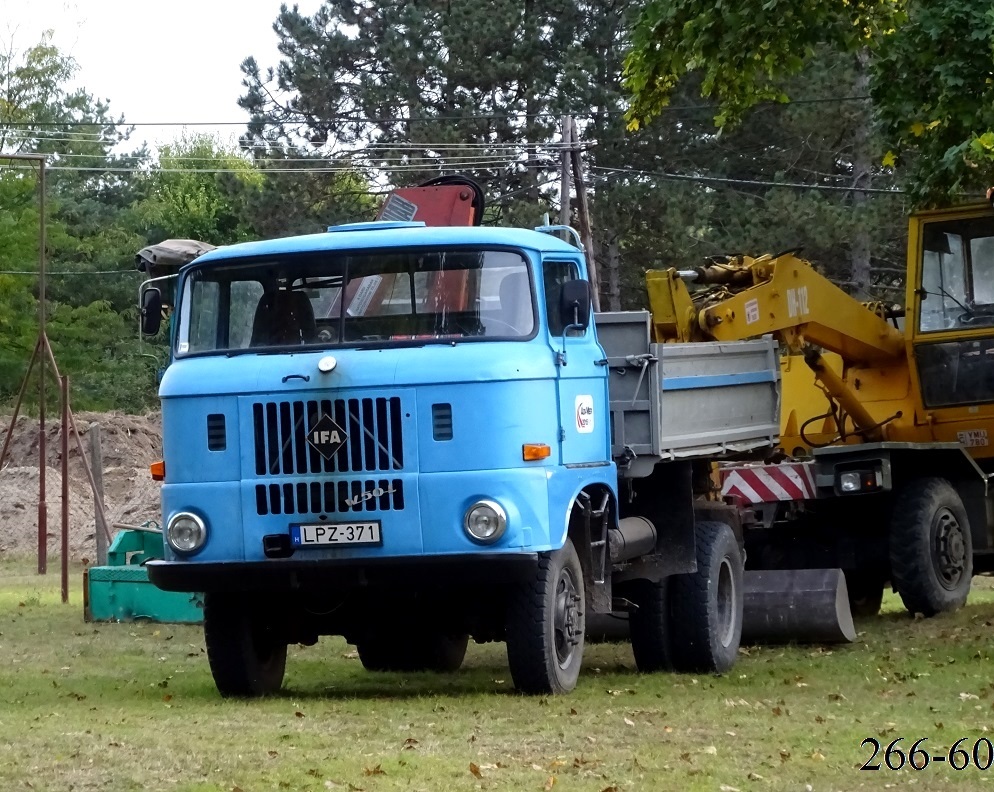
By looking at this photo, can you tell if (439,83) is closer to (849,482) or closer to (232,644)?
(849,482)


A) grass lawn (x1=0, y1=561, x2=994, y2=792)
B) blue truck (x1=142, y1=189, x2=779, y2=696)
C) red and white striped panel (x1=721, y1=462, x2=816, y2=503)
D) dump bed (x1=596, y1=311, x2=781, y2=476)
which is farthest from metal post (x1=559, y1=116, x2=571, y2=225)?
blue truck (x1=142, y1=189, x2=779, y2=696)

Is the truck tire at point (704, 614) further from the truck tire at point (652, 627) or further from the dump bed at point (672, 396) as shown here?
the dump bed at point (672, 396)

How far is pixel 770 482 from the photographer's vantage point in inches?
580

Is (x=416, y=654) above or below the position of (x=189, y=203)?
below

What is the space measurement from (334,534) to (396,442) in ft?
2.06

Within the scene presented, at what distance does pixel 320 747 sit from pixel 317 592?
2.23 metres

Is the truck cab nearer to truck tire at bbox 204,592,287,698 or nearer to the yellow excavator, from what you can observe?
truck tire at bbox 204,592,287,698

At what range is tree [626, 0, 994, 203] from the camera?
43.0 ft

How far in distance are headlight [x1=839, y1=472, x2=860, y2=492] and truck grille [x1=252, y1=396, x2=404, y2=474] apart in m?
6.10

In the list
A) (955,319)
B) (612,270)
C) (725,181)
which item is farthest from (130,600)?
(612,270)

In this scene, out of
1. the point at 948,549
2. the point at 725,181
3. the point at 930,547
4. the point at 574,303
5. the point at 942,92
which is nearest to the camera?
the point at 574,303

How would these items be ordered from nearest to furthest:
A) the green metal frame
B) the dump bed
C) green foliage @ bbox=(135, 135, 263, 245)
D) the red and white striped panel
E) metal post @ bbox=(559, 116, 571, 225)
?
1. the dump bed
2. the red and white striped panel
3. the green metal frame
4. metal post @ bbox=(559, 116, 571, 225)
5. green foliage @ bbox=(135, 135, 263, 245)

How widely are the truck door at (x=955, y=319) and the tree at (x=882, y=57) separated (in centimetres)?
71

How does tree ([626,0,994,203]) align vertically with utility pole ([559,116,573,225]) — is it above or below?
below
